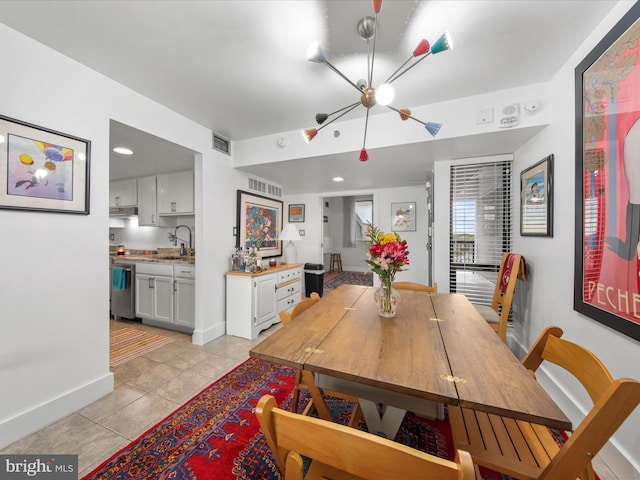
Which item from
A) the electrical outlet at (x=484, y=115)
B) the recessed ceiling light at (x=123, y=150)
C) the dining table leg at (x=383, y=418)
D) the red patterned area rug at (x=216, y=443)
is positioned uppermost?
the electrical outlet at (x=484, y=115)

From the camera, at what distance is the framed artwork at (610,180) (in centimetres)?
118

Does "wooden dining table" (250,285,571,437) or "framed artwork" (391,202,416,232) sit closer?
"wooden dining table" (250,285,571,437)

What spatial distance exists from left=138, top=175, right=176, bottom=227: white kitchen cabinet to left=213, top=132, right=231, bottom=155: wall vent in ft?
5.17

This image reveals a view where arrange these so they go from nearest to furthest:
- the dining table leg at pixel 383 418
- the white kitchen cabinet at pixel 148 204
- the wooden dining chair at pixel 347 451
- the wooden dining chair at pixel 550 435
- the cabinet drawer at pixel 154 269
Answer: the wooden dining chair at pixel 347 451, the wooden dining chair at pixel 550 435, the dining table leg at pixel 383 418, the cabinet drawer at pixel 154 269, the white kitchen cabinet at pixel 148 204

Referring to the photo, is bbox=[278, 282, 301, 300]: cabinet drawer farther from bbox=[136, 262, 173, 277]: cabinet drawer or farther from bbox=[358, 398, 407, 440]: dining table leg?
bbox=[358, 398, 407, 440]: dining table leg

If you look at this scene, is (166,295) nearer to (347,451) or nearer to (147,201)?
(147,201)

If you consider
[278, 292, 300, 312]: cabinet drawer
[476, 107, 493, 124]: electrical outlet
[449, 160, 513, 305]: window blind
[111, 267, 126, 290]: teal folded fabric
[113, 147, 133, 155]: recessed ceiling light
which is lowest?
[278, 292, 300, 312]: cabinet drawer

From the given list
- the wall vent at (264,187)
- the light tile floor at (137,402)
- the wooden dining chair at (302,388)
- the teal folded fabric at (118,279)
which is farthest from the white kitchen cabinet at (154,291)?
the wooden dining chair at (302,388)

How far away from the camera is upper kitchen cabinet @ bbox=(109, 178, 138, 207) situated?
402cm

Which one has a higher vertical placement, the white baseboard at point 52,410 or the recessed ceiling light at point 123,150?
the recessed ceiling light at point 123,150

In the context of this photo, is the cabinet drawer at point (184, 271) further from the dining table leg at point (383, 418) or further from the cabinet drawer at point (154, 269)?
the dining table leg at point (383, 418)

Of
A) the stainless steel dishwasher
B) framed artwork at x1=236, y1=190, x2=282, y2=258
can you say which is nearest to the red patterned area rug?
framed artwork at x1=236, y1=190, x2=282, y2=258

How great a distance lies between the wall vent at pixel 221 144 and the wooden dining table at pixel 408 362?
2.36m

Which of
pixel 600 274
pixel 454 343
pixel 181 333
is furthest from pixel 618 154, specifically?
pixel 181 333
